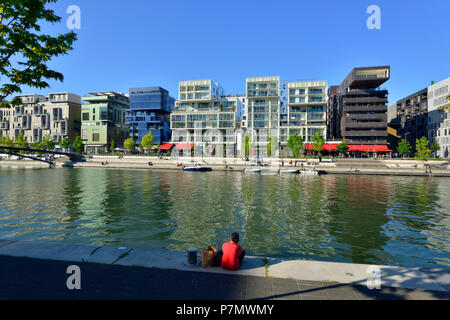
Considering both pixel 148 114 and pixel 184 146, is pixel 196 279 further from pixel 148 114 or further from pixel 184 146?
pixel 148 114

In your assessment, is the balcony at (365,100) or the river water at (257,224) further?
the balcony at (365,100)

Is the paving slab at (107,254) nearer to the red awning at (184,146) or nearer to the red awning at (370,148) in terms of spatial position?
the red awning at (370,148)

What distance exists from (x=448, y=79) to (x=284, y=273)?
12458cm

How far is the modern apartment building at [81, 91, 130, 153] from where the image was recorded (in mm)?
136500

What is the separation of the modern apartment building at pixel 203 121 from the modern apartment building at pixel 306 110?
23.0 metres

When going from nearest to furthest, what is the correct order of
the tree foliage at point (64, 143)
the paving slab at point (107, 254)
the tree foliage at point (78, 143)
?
the paving slab at point (107, 254), the tree foliage at point (64, 143), the tree foliage at point (78, 143)

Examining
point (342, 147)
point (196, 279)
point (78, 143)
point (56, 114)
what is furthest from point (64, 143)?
point (196, 279)

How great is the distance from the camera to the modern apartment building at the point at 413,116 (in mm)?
113188

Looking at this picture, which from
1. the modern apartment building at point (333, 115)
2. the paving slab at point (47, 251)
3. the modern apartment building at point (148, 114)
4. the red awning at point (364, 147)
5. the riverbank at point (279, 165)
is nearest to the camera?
the paving slab at point (47, 251)

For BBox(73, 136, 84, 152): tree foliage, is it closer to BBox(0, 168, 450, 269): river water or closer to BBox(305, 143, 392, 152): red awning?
BBox(0, 168, 450, 269): river water

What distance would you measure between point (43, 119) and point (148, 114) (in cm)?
5524

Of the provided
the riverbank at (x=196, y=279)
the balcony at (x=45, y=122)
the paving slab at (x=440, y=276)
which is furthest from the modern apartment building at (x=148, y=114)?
the paving slab at (x=440, y=276)
